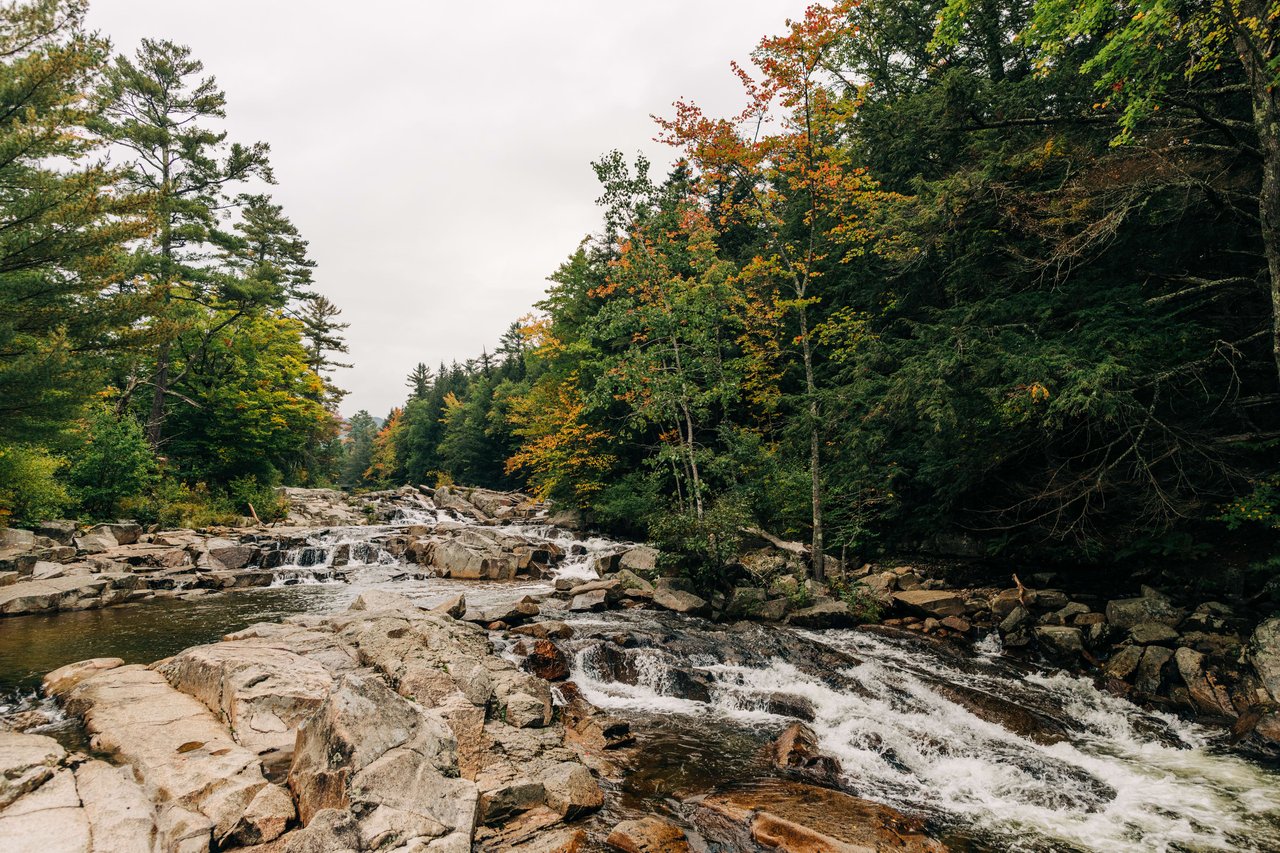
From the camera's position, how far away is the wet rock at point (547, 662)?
8.53 meters

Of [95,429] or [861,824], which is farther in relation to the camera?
[95,429]

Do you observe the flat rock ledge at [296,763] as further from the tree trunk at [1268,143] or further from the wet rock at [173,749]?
the tree trunk at [1268,143]

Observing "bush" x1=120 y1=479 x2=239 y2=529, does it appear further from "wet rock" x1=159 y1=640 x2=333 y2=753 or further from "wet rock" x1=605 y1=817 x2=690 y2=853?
"wet rock" x1=605 y1=817 x2=690 y2=853

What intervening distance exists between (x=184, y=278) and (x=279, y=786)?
89.0 ft

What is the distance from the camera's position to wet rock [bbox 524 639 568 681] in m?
8.53

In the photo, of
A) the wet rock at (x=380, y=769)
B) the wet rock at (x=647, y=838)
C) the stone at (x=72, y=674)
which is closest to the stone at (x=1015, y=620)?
the wet rock at (x=647, y=838)

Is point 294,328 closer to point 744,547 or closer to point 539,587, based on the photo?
point 539,587

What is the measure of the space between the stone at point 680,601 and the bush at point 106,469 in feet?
65.5

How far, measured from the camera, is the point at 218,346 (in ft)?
83.3

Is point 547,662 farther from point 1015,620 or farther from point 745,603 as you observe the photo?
point 1015,620

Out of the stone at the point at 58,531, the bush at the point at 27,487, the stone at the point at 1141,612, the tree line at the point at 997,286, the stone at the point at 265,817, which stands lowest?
the stone at the point at 1141,612

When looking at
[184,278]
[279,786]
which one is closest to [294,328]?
[184,278]

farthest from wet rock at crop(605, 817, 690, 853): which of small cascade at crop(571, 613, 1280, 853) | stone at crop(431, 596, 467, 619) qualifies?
stone at crop(431, 596, 467, 619)

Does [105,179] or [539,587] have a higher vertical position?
[105,179]
